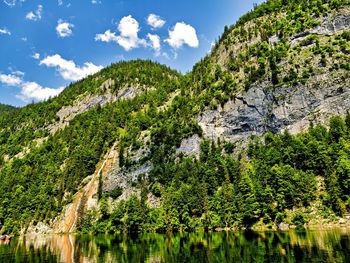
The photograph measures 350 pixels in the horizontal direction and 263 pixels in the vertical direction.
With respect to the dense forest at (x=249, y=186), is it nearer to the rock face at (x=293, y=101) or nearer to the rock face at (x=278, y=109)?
the rock face at (x=278, y=109)

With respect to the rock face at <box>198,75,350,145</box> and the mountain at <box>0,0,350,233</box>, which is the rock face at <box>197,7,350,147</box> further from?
the mountain at <box>0,0,350,233</box>

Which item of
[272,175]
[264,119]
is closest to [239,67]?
[264,119]

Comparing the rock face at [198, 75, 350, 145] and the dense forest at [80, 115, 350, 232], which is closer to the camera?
the dense forest at [80, 115, 350, 232]

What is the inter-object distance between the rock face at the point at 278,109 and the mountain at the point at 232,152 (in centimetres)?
43

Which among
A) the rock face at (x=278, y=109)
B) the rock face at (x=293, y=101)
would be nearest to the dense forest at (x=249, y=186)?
the rock face at (x=278, y=109)

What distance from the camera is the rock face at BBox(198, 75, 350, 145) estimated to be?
11975 cm

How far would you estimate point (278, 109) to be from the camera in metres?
130

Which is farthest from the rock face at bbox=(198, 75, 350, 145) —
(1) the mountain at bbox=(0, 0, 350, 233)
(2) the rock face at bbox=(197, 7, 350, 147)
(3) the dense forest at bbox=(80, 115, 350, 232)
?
(3) the dense forest at bbox=(80, 115, 350, 232)

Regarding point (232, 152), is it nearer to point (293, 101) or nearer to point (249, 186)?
point (293, 101)

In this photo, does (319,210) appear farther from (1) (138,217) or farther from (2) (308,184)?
(1) (138,217)

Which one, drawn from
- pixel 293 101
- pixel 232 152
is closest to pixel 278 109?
pixel 293 101

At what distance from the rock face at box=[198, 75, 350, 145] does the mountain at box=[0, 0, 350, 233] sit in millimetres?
425

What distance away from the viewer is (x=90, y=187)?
150 meters

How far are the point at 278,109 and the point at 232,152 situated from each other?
24.6m
